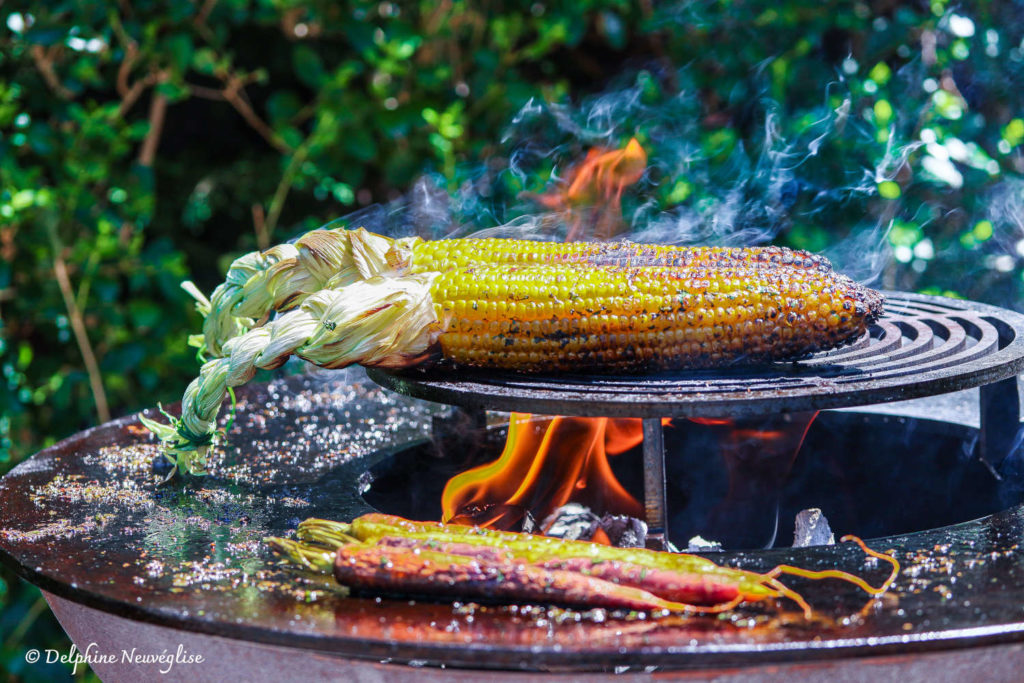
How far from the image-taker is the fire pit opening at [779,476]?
2248 mm

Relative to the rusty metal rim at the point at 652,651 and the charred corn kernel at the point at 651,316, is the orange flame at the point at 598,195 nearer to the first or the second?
the charred corn kernel at the point at 651,316

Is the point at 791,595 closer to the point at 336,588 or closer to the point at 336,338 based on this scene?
the point at 336,588

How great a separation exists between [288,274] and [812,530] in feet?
4.26

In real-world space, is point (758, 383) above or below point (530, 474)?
above

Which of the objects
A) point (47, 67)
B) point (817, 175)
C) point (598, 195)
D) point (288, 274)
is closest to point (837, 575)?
point (288, 274)

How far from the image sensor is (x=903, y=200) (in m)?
4.20

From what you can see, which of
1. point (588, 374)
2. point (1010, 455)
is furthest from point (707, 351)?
point (1010, 455)

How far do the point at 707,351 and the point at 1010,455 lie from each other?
0.81 m

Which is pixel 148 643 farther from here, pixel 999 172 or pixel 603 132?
pixel 999 172

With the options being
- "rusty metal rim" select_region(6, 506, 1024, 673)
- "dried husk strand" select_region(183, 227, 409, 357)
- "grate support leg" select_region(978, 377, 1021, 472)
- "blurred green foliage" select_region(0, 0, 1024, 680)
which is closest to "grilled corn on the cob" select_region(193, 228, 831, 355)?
"dried husk strand" select_region(183, 227, 409, 357)

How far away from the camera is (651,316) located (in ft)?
5.59

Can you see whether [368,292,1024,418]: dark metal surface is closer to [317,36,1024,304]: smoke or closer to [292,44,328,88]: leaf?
[317,36,1024,304]: smoke

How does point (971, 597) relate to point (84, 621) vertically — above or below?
above

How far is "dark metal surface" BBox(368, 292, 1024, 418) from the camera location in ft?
5.03
